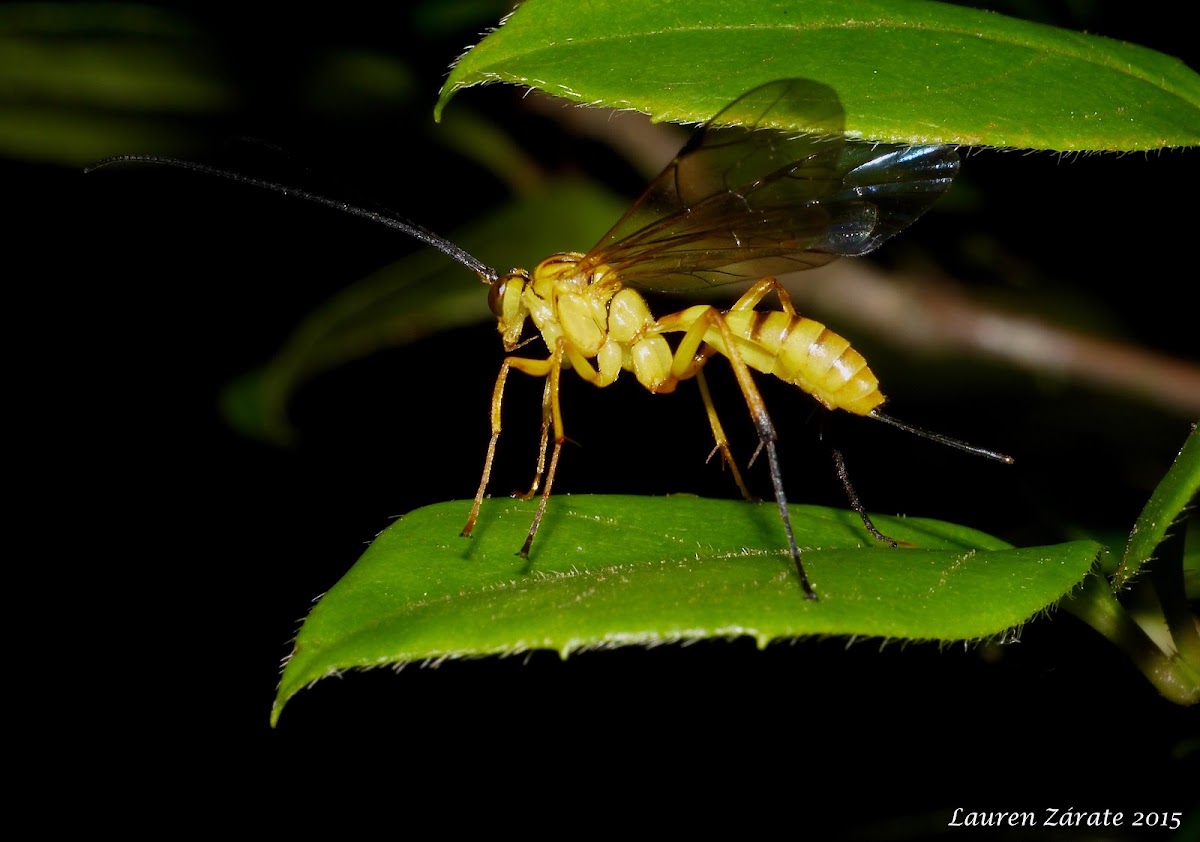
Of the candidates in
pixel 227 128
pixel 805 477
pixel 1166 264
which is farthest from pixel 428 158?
pixel 1166 264

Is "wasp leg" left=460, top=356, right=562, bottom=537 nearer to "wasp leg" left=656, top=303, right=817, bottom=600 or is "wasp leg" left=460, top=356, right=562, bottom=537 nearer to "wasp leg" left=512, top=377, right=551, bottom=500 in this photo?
"wasp leg" left=512, top=377, right=551, bottom=500

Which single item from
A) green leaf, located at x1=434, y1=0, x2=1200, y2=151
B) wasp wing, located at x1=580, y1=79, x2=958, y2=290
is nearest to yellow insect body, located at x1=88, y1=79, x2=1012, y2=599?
wasp wing, located at x1=580, y1=79, x2=958, y2=290

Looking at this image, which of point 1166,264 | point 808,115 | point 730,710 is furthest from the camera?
point 1166,264

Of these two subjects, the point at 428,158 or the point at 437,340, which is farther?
the point at 428,158

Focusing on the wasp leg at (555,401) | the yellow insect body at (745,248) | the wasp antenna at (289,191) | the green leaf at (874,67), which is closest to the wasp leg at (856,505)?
the yellow insect body at (745,248)

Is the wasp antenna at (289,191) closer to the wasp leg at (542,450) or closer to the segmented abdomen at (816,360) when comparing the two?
the wasp leg at (542,450)

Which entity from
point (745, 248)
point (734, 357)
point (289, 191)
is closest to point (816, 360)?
point (734, 357)

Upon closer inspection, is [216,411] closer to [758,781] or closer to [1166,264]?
[758,781]
